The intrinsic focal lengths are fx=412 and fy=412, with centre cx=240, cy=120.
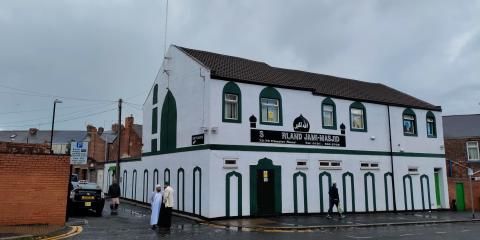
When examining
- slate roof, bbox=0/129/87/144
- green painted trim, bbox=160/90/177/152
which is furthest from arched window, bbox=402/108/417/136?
slate roof, bbox=0/129/87/144

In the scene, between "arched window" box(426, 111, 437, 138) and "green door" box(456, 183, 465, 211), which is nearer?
"arched window" box(426, 111, 437, 138)

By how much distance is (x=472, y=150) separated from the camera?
3856cm

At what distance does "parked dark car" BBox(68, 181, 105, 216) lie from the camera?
1972 cm

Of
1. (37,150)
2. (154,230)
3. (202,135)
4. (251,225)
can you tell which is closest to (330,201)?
(251,225)

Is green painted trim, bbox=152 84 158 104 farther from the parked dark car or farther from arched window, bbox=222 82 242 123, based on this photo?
the parked dark car

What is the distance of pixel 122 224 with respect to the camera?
1659cm

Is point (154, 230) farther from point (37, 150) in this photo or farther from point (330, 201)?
point (330, 201)

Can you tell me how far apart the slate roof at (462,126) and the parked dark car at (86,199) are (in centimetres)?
3368

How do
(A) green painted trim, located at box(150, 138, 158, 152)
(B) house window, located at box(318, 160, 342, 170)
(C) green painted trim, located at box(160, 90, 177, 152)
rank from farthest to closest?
(A) green painted trim, located at box(150, 138, 158, 152), (C) green painted trim, located at box(160, 90, 177, 152), (B) house window, located at box(318, 160, 342, 170)

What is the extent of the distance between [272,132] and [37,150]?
432 inches

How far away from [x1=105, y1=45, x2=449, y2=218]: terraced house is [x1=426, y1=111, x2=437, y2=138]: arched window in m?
0.07

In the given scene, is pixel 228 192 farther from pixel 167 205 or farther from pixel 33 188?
pixel 33 188

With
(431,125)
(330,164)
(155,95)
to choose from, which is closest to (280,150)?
(330,164)

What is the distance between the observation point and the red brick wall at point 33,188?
47.7 ft
